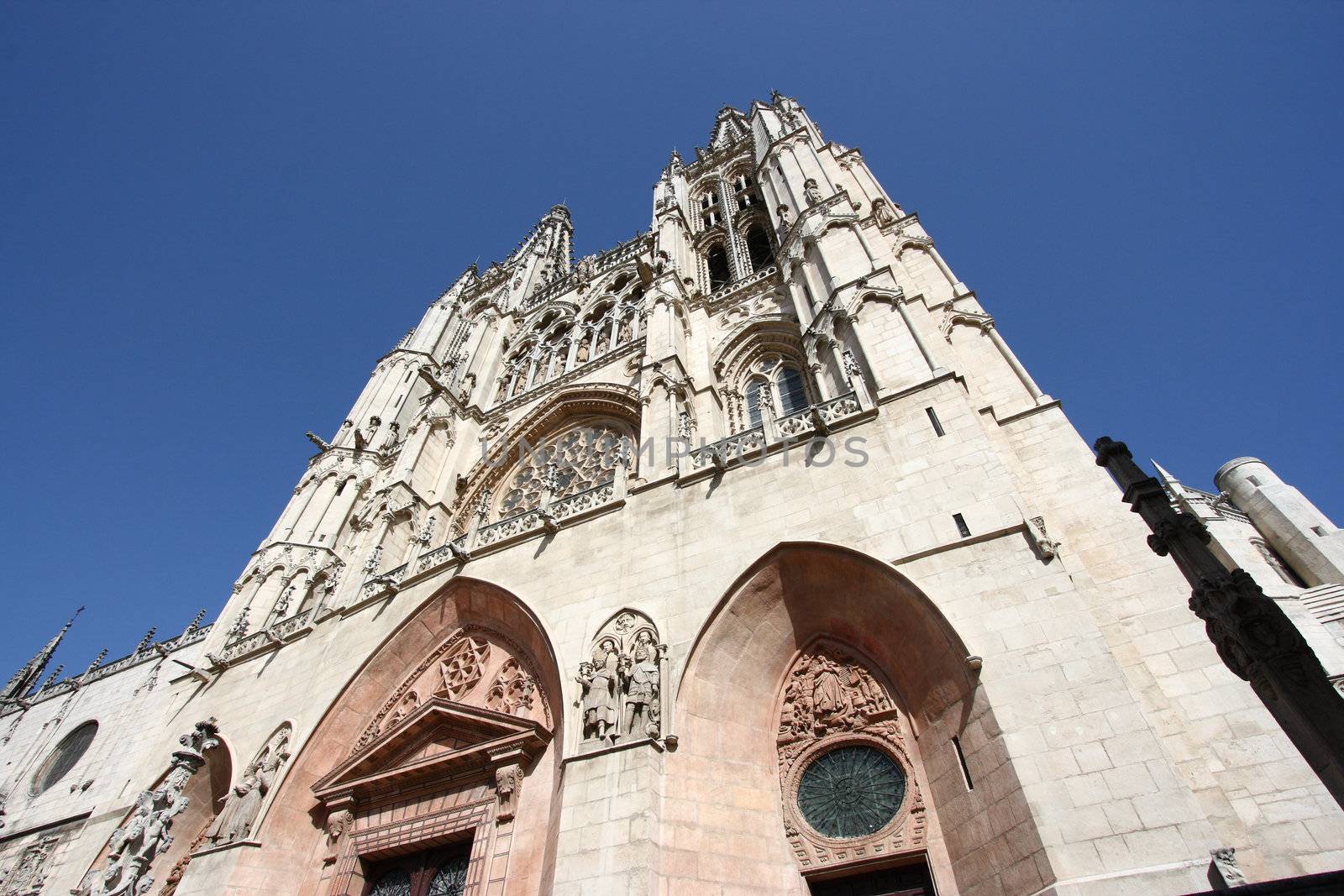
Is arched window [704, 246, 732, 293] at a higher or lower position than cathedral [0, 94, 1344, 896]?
higher

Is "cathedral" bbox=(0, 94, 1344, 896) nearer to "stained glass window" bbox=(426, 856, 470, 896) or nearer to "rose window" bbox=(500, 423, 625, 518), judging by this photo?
"stained glass window" bbox=(426, 856, 470, 896)

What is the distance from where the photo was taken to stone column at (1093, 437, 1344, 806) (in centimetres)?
300

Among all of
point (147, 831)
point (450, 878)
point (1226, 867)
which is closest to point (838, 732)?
point (1226, 867)

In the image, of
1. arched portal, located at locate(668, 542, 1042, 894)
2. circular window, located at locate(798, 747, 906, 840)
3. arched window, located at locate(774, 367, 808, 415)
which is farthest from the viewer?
arched window, located at locate(774, 367, 808, 415)

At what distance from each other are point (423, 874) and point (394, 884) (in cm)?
60

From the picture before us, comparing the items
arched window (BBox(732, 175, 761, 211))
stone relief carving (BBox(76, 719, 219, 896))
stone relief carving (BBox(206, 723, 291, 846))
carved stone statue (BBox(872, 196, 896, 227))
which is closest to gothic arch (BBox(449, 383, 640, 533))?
stone relief carving (BBox(206, 723, 291, 846))

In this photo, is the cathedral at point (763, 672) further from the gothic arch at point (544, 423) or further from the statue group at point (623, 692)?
the gothic arch at point (544, 423)

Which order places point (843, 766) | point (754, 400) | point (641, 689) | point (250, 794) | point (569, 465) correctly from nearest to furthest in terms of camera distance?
point (843, 766), point (641, 689), point (250, 794), point (754, 400), point (569, 465)

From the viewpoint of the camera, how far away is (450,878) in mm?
7820

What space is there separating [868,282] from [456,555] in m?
7.68

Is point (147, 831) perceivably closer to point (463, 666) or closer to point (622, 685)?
point (463, 666)

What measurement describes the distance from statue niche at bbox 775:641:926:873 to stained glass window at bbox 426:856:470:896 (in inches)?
157

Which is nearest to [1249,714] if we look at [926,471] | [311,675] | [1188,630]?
[1188,630]

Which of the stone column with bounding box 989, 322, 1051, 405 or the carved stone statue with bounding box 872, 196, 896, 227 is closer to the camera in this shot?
the stone column with bounding box 989, 322, 1051, 405
